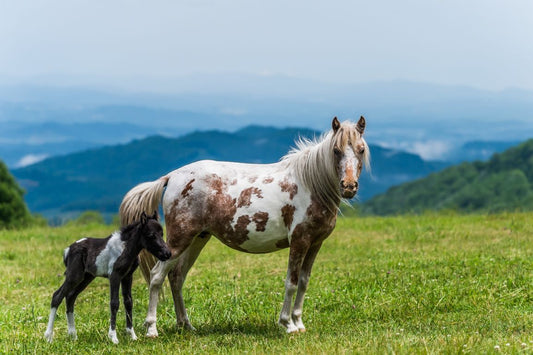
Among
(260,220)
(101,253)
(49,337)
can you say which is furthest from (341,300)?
(49,337)

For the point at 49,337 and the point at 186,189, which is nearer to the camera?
the point at 49,337

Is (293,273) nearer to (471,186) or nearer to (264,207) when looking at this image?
(264,207)

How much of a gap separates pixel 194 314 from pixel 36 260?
704 cm

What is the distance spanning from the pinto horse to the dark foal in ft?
2.18

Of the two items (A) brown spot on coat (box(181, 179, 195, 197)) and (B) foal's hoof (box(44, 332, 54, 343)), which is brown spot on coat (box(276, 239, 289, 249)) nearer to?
(A) brown spot on coat (box(181, 179, 195, 197))

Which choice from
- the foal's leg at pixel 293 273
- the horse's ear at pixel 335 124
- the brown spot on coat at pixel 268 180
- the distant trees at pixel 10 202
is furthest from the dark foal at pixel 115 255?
the distant trees at pixel 10 202

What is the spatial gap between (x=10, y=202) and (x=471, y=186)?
90633mm

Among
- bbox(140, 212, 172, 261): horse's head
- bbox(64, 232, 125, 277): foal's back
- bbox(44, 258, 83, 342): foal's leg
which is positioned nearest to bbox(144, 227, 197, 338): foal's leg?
bbox(140, 212, 172, 261): horse's head

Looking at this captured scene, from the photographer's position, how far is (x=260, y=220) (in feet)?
28.0

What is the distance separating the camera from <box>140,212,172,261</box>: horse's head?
25.9 ft

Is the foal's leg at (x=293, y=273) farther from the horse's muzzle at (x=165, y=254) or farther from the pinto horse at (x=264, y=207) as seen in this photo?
the horse's muzzle at (x=165, y=254)

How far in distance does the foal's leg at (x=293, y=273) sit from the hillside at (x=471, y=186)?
3505 inches

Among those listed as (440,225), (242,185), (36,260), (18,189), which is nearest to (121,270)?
(242,185)

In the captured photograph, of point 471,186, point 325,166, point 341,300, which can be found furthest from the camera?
point 471,186
